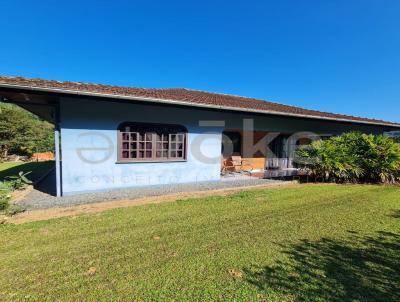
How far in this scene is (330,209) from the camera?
622 centimetres

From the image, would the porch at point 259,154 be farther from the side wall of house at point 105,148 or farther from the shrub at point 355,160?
the side wall of house at point 105,148

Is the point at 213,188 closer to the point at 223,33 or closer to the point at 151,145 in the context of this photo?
the point at 151,145

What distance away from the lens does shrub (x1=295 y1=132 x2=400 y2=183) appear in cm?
1041

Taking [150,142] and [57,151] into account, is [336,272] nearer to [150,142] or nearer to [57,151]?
[150,142]

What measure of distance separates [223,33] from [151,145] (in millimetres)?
10224

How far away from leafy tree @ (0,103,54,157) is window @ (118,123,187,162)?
2129 centimetres

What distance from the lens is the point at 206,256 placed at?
140 inches

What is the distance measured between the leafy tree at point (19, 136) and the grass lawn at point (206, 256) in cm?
2389

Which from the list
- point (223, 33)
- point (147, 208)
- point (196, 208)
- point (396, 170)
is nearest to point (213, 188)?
point (196, 208)

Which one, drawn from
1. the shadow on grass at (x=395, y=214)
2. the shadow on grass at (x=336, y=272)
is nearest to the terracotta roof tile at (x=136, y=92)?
the shadow on grass at (x=395, y=214)

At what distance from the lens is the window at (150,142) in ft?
27.5

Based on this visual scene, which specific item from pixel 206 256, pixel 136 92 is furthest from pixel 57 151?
pixel 206 256

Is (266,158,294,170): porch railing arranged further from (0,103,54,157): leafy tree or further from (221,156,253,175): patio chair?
(0,103,54,157): leafy tree

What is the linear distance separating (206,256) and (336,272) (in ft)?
5.98
